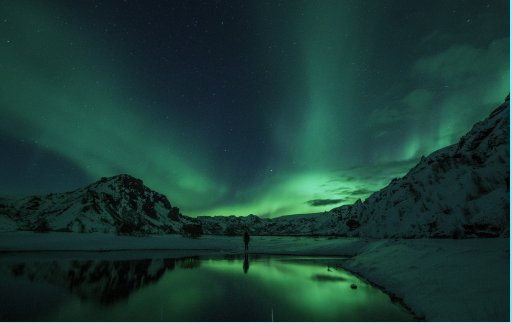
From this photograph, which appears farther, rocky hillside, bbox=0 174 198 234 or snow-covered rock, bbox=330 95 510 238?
rocky hillside, bbox=0 174 198 234

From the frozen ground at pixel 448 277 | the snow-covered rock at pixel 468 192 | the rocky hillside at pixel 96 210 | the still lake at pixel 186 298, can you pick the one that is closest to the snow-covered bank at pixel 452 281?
the frozen ground at pixel 448 277

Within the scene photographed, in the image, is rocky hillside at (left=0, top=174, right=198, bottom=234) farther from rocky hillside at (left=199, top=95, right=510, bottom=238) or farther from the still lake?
rocky hillside at (left=199, top=95, right=510, bottom=238)

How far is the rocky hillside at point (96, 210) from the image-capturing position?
4993 centimetres

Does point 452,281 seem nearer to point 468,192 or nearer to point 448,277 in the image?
point 448,277

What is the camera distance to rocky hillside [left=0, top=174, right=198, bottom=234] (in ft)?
164

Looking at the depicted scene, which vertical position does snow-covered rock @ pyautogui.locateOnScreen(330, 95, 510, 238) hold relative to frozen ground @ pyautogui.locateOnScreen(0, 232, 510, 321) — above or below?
above

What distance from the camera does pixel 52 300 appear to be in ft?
22.8

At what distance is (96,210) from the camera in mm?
65750

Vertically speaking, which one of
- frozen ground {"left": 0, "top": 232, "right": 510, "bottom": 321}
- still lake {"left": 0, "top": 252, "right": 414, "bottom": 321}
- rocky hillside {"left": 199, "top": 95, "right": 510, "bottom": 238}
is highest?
rocky hillside {"left": 199, "top": 95, "right": 510, "bottom": 238}

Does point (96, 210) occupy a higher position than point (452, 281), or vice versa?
point (96, 210)

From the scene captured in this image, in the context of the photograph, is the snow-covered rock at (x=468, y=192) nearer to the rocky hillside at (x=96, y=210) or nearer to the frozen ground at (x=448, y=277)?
the frozen ground at (x=448, y=277)

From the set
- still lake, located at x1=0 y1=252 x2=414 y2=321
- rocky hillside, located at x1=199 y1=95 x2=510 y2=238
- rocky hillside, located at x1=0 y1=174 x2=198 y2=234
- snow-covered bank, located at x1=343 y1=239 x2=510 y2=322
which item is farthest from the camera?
rocky hillside, located at x1=0 y1=174 x2=198 y2=234

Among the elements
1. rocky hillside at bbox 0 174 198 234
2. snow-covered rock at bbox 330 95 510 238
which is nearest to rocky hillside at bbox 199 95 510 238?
snow-covered rock at bbox 330 95 510 238

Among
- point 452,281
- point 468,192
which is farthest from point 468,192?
point 452,281
